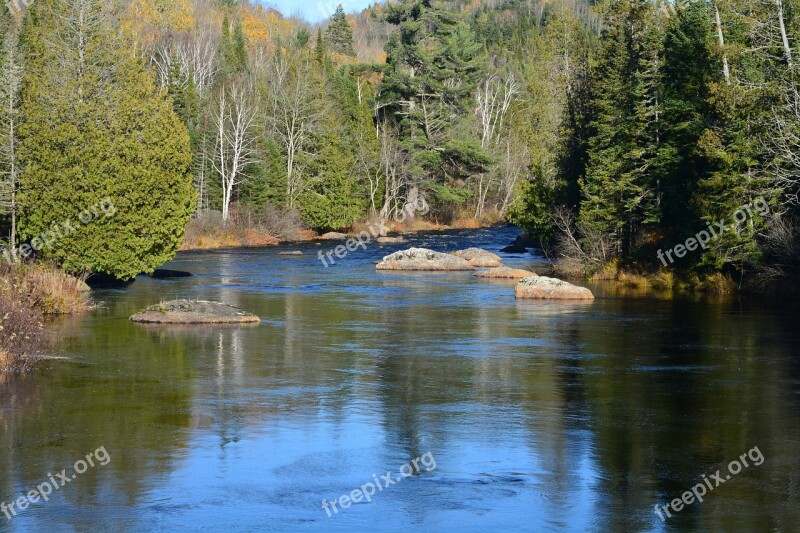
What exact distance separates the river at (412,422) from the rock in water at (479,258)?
843 inches

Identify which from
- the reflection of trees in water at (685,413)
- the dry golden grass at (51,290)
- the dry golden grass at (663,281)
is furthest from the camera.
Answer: the dry golden grass at (663,281)

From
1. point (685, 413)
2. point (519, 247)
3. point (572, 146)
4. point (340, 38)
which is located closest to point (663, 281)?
point (572, 146)

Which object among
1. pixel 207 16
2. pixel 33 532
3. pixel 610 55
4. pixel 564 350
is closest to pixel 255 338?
pixel 564 350

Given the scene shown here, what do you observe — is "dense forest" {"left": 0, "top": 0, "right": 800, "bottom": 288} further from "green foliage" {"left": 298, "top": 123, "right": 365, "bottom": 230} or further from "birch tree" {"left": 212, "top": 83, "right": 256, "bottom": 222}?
"green foliage" {"left": 298, "top": 123, "right": 365, "bottom": 230}

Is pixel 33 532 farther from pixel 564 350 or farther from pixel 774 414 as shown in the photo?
pixel 564 350

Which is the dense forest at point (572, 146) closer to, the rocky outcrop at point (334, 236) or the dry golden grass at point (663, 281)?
the dry golden grass at point (663, 281)

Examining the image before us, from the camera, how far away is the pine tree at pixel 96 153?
41.5m

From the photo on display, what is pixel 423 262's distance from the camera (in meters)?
57.0

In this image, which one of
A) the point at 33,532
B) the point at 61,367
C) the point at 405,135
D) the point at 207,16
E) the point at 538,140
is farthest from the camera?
the point at 207,16

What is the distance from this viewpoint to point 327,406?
21359mm

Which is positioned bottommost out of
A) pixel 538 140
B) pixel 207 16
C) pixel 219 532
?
pixel 219 532

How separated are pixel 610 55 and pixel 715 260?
1366cm

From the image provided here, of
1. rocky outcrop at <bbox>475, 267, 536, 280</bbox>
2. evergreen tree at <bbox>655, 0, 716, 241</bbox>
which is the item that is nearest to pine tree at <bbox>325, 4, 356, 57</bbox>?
rocky outcrop at <bbox>475, 267, 536, 280</bbox>

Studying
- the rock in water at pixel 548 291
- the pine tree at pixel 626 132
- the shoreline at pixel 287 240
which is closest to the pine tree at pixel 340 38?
the shoreline at pixel 287 240
